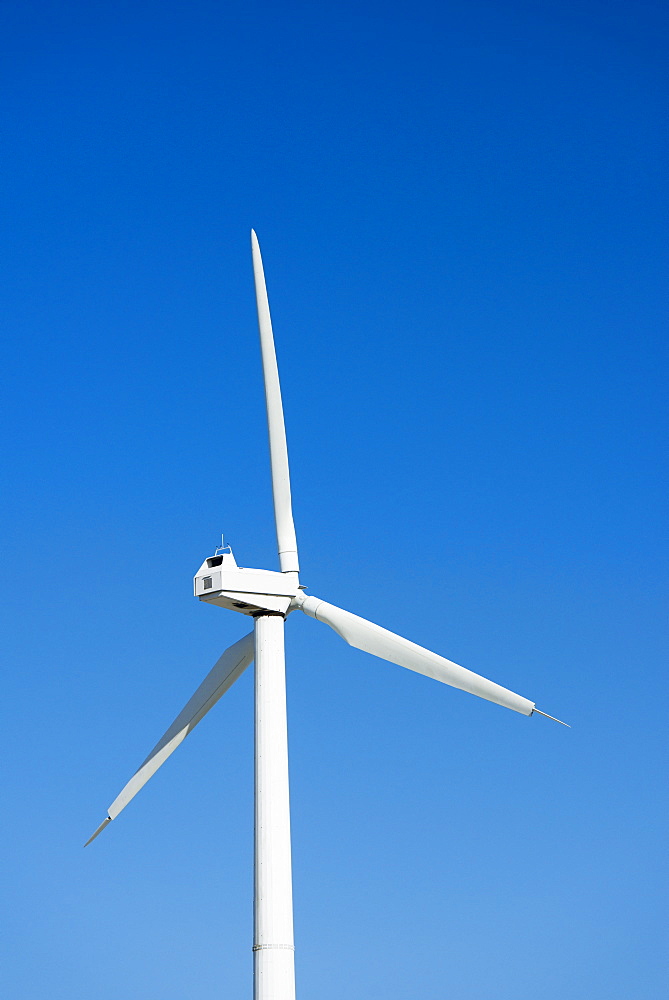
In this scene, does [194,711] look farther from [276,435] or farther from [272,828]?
[276,435]

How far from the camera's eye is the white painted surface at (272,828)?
33.2 m

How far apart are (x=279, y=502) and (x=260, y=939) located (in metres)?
12.8

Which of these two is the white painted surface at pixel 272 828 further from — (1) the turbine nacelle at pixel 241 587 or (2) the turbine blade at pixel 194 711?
(2) the turbine blade at pixel 194 711

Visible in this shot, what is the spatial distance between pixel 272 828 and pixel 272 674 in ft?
14.0

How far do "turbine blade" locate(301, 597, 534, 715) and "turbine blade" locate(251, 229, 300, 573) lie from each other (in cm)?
201

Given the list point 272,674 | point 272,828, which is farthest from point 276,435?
point 272,828

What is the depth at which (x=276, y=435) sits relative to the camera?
40.0m

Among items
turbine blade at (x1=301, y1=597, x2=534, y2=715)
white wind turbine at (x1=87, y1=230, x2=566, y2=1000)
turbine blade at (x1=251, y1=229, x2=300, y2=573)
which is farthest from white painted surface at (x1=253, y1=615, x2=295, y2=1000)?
turbine blade at (x1=251, y1=229, x2=300, y2=573)

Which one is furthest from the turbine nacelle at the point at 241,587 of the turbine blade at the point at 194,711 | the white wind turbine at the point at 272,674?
the turbine blade at the point at 194,711

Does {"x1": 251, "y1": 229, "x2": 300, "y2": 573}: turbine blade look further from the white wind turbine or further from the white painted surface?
the white painted surface

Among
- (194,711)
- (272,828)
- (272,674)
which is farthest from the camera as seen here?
(194,711)

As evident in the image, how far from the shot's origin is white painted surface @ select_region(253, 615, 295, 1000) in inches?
1309

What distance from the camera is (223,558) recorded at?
37438 millimetres

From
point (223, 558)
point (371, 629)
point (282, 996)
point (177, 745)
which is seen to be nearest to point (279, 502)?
point (223, 558)
